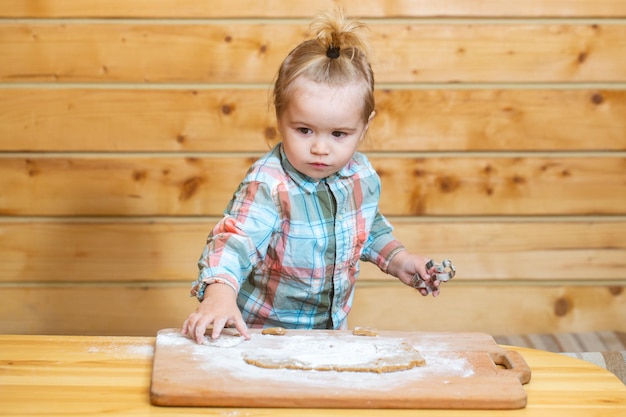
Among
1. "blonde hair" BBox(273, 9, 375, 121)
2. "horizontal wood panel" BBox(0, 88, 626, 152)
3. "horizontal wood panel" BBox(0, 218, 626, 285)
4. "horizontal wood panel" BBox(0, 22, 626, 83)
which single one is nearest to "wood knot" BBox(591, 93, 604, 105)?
"horizontal wood panel" BBox(0, 88, 626, 152)

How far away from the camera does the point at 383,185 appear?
2793 mm

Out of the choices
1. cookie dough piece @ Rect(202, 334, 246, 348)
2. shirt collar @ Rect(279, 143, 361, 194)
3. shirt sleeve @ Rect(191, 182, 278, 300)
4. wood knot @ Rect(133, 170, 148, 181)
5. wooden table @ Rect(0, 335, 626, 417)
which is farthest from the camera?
wood knot @ Rect(133, 170, 148, 181)

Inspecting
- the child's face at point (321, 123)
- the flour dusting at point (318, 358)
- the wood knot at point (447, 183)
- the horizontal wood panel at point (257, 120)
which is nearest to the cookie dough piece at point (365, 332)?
the flour dusting at point (318, 358)

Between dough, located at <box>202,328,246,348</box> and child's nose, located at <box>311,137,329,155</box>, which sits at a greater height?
child's nose, located at <box>311,137,329,155</box>

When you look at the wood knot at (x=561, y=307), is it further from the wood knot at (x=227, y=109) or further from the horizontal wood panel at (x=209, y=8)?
the wood knot at (x=227, y=109)

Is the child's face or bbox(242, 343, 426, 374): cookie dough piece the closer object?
bbox(242, 343, 426, 374): cookie dough piece

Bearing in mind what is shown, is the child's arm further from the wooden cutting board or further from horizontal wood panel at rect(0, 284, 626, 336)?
horizontal wood panel at rect(0, 284, 626, 336)

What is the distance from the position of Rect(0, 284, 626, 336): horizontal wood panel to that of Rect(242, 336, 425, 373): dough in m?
1.52

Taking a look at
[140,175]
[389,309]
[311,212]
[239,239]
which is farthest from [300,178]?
[389,309]

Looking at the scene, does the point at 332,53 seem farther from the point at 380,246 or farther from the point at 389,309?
the point at 389,309

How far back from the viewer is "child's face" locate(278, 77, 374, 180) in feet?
5.15

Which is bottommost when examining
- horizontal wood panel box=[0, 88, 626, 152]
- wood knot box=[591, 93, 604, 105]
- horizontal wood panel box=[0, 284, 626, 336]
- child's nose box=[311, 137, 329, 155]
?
horizontal wood panel box=[0, 284, 626, 336]

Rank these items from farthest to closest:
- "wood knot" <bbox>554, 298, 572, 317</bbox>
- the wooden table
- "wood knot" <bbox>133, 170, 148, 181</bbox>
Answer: "wood knot" <bbox>554, 298, 572, 317</bbox> < "wood knot" <bbox>133, 170, 148, 181</bbox> < the wooden table

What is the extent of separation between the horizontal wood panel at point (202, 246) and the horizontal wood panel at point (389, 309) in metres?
0.05
